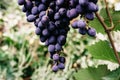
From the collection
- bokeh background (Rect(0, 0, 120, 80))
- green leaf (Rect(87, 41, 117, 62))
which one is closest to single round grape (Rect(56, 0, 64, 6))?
green leaf (Rect(87, 41, 117, 62))

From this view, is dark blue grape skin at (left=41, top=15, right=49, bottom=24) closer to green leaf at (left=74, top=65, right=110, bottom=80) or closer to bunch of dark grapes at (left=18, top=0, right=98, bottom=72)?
bunch of dark grapes at (left=18, top=0, right=98, bottom=72)

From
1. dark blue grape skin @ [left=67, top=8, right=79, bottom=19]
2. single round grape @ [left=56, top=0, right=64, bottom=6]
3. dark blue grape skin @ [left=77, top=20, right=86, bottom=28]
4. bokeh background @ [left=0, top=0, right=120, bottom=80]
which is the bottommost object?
bokeh background @ [left=0, top=0, right=120, bottom=80]

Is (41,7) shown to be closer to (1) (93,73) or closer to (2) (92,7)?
(2) (92,7)

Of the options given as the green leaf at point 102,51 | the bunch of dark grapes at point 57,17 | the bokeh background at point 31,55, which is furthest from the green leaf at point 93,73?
the bokeh background at point 31,55

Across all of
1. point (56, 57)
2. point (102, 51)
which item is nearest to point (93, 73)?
point (102, 51)

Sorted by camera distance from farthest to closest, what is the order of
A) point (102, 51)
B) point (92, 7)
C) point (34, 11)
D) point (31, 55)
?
1. point (31, 55)
2. point (102, 51)
3. point (34, 11)
4. point (92, 7)

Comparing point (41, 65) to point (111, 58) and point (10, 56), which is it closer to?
point (10, 56)
